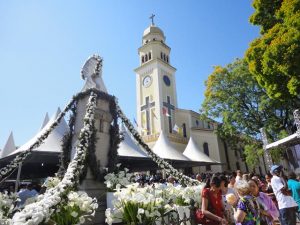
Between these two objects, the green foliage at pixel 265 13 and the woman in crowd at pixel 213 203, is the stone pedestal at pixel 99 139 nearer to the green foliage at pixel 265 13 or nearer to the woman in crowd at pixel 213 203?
the woman in crowd at pixel 213 203

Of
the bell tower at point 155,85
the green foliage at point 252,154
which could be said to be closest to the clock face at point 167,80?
the bell tower at point 155,85

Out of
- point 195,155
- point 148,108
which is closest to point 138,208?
point 195,155

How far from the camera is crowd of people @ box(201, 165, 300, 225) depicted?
128 inches

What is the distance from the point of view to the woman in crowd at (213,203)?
4.18 m

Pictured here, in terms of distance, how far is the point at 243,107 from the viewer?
2256 cm

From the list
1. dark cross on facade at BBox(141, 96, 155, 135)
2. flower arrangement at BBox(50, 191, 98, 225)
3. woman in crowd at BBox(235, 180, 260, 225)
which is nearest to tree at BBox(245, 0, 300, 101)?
woman in crowd at BBox(235, 180, 260, 225)

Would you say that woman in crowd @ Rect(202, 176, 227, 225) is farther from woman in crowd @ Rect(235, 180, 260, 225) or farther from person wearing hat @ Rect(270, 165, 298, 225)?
person wearing hat @ Rect(270, 165, 298, 225)

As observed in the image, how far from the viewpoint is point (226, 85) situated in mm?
23391

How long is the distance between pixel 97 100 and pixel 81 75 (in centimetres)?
145

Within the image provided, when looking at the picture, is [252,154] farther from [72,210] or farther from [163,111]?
[72,210]

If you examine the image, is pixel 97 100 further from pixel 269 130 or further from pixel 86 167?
pixel 269 130

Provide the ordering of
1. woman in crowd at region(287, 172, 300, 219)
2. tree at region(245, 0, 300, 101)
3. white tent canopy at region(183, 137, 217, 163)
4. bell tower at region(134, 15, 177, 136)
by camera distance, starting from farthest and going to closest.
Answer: bell tower at region(134, 15, 177, 136) < white tent canopy at region(183, 137, 217, 163) < tree at region(245, 0, 300, 101) < woman in crowd at region(287, 172, 300, 219)

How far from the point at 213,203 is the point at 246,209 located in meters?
1.18

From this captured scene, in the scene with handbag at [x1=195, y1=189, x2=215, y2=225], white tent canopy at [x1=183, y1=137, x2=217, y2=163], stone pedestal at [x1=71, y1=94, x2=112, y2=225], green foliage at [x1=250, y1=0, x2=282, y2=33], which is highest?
green foliage at [x1=250, y1=0, x2=282, y2=33]
